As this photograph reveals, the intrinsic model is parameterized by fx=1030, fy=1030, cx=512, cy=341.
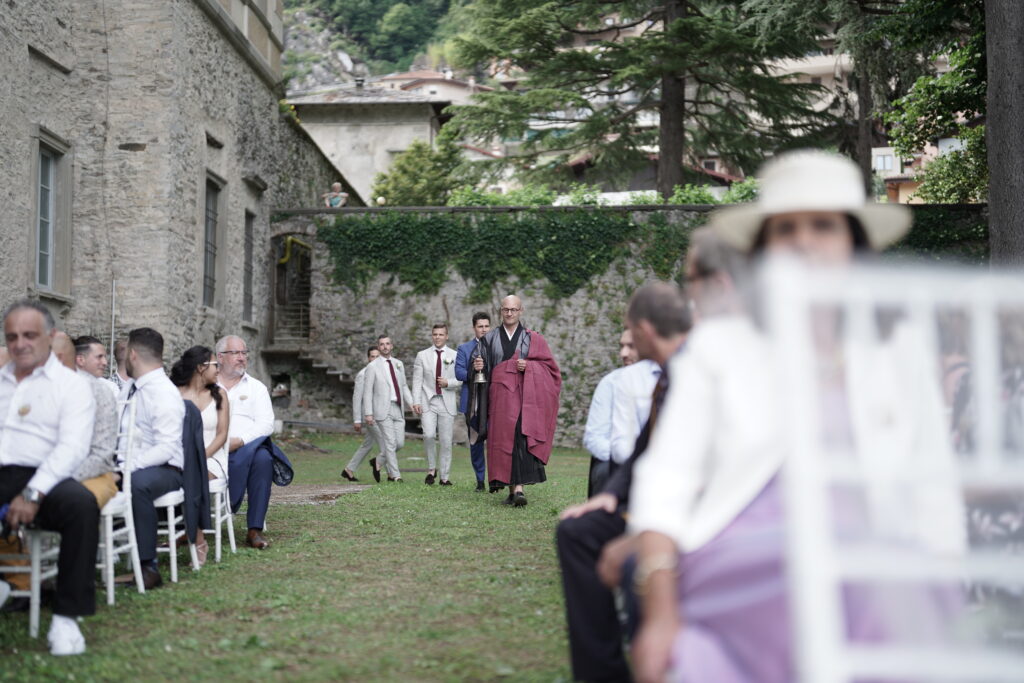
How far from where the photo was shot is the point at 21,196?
40.0 ft

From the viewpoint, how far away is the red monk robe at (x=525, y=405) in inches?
411

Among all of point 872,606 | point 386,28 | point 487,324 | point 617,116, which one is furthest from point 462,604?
point 386,28

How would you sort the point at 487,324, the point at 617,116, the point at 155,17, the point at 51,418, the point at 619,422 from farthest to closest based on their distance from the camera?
the point at 617,116
the point at 155,17
the point at 487,324
the point at 619,422
the point at 51,418

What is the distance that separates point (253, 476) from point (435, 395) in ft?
18.0

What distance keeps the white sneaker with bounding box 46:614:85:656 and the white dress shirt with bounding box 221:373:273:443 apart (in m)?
3.27

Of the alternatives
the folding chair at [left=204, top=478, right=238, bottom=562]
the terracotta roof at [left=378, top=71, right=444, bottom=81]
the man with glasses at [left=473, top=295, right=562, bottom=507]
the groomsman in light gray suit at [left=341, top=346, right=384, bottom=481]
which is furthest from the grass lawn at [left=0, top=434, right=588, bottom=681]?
the terracotta roof at [left=378, top=71, right=444, bottom=81]

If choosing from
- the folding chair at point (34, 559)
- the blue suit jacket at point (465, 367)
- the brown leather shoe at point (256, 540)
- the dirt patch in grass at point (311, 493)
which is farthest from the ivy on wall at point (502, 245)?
the folding chair at point (34, 559)

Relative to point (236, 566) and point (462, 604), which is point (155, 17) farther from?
point (462, 604)

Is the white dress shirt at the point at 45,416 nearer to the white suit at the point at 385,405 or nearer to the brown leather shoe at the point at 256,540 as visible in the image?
the brown leather shoe at the point at 256,540

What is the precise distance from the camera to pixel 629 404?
602 cm

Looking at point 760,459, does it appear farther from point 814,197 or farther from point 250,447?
point 250,447

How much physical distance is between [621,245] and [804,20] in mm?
6610

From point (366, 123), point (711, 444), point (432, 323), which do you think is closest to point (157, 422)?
point (711, 444)

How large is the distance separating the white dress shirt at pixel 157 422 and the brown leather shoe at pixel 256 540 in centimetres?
145
